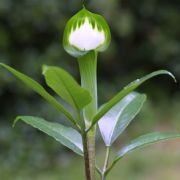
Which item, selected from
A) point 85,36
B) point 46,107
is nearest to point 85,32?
point 85,36

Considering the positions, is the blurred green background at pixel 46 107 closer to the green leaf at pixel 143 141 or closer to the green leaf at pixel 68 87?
the green leaf at pixel 143 141

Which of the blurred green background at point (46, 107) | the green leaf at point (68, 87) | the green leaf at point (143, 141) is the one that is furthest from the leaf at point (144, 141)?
the blurred green background at point (46, 107)

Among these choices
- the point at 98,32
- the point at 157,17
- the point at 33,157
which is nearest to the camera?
the point at 98,32

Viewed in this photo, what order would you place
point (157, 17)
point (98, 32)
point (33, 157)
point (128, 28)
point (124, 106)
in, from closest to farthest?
1. point (98, 32)
2. point (124, 106)
3. point (33, 157)
4. point (128, 28)
5. point (157, 17)

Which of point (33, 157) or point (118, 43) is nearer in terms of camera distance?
point (33, 157)

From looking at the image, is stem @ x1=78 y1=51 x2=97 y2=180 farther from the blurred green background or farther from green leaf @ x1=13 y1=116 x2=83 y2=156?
the blurred green background

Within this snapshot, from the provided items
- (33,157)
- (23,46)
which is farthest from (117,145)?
(23,46)

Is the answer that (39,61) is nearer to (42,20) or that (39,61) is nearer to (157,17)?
(42,20)
